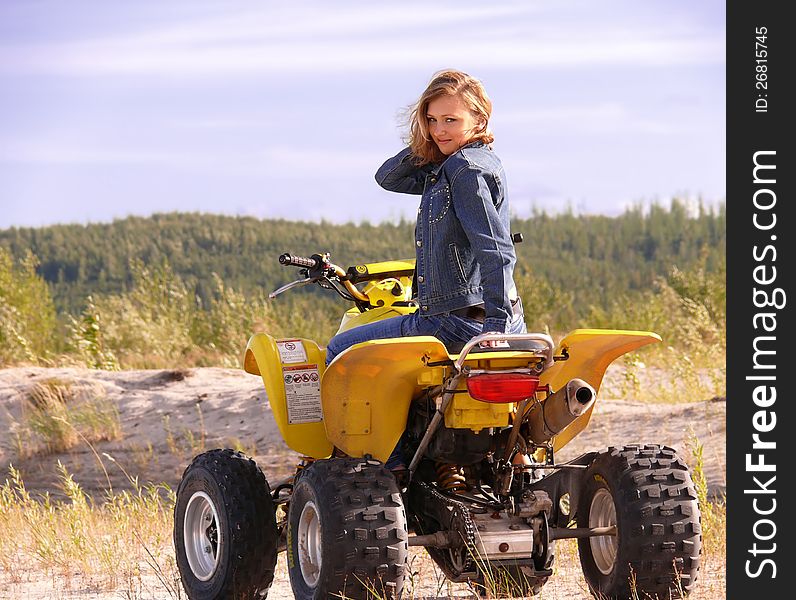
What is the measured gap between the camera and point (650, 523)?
4.96m

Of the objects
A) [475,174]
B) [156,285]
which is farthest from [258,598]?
[156,285]

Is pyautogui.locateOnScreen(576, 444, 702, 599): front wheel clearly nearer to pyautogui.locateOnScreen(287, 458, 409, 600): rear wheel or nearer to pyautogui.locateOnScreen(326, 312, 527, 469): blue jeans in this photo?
pyautogui.locateOnScreen(326, 312, 527, 469): blue jeans

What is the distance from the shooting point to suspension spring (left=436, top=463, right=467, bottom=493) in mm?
5285

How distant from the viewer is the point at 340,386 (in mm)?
5020

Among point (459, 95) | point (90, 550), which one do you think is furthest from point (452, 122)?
point (90, 550)

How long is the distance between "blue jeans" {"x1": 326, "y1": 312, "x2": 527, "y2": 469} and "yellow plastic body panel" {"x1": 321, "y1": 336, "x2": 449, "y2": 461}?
0.16 m

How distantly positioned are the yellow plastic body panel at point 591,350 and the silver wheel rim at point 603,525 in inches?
14.4

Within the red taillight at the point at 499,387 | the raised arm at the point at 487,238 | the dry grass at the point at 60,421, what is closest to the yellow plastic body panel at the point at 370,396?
the red taillight at the point at 499,387

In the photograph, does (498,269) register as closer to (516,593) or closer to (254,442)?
(516,593)

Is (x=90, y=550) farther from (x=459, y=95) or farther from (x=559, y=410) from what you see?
(x=459, y=95)

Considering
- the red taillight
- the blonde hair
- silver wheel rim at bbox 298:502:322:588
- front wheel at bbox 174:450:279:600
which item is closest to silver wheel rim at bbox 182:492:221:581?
front wheel at bbox 174:450:279:600

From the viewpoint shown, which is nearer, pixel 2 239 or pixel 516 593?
pixel 516 593
